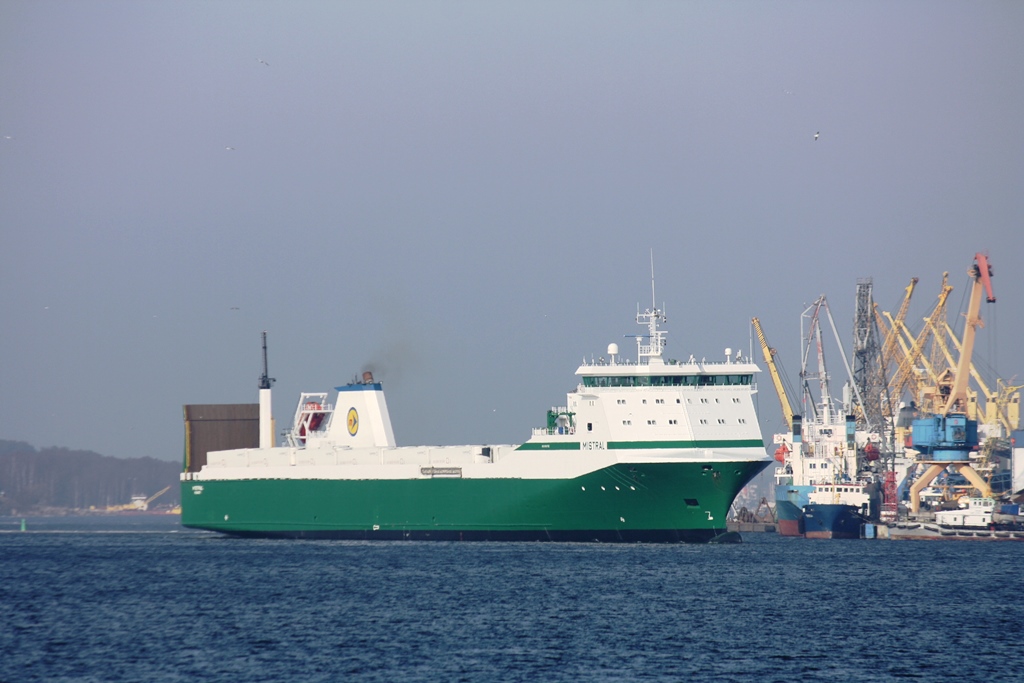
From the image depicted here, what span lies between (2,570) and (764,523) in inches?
2246

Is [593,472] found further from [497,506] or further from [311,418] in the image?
[311,418]

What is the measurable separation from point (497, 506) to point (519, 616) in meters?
24.5

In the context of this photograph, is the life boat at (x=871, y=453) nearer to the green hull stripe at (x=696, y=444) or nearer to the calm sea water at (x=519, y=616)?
the calm sea water at (x=519, y=616)

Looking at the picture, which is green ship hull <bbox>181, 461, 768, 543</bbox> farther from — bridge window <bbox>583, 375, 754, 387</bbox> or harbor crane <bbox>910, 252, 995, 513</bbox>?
harbor crane <bbox>910, 252, 995, 513</bbox>

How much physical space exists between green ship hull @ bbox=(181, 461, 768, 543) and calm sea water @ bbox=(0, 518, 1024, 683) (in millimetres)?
1158

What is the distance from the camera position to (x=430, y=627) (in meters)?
37.8

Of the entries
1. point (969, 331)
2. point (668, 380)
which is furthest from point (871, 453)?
point (668, 380)

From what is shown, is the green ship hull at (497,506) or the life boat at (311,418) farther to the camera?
the life boat at (311,418)

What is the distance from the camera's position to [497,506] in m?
64.0

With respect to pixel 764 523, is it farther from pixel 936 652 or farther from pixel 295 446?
pixel 936 652

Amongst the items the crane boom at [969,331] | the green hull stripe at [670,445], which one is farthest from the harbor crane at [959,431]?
the green hull stripe at [670,445]

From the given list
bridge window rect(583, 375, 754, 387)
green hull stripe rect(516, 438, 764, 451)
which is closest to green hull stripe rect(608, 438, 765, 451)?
green hull stripe rect(516, 438, 764, 451)

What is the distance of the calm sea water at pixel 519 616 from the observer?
32031mm

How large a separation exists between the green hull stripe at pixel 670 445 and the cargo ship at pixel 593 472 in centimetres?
4
